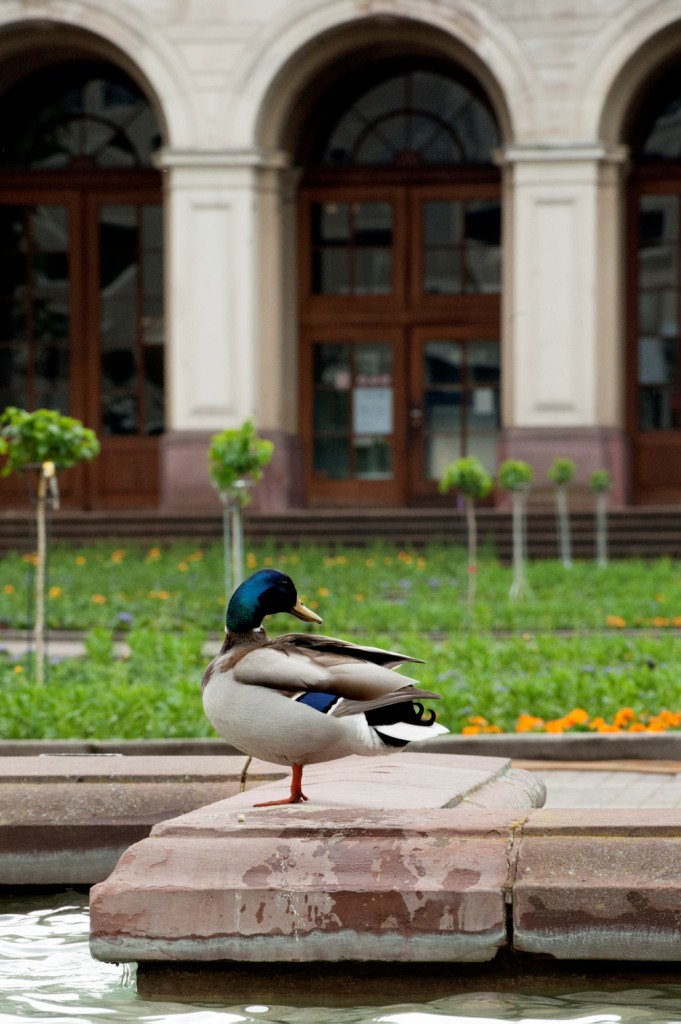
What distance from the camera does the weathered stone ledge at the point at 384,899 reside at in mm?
4625

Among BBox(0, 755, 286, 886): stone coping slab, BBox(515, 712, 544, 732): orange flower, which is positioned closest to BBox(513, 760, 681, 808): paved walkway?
BBox(515, 712, 544, 732): orange flower

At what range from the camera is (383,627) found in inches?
528

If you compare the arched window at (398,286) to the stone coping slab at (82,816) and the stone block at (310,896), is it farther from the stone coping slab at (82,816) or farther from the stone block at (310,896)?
the stone block at (310,896)

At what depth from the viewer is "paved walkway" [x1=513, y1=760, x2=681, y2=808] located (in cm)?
723

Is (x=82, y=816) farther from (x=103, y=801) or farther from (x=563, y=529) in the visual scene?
(x=563, y=529)

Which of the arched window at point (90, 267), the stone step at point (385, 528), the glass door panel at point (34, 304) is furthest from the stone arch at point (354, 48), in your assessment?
the stone step at point (385, 528)

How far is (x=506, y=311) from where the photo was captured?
2153 cm

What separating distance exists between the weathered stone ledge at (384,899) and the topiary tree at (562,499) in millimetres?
13796

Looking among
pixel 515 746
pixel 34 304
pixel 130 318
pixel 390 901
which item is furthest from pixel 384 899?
pixel 34 304

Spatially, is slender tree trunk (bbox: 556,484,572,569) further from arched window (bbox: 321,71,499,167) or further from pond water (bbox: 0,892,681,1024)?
pond water (bbox: 0,892,681,1024)

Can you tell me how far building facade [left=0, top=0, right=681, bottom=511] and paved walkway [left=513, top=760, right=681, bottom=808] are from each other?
12946mm

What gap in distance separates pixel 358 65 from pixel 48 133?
3.89m

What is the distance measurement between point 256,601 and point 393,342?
60.2 feet

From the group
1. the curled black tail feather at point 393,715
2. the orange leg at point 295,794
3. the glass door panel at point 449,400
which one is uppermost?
the glass door panel at point 449,400
